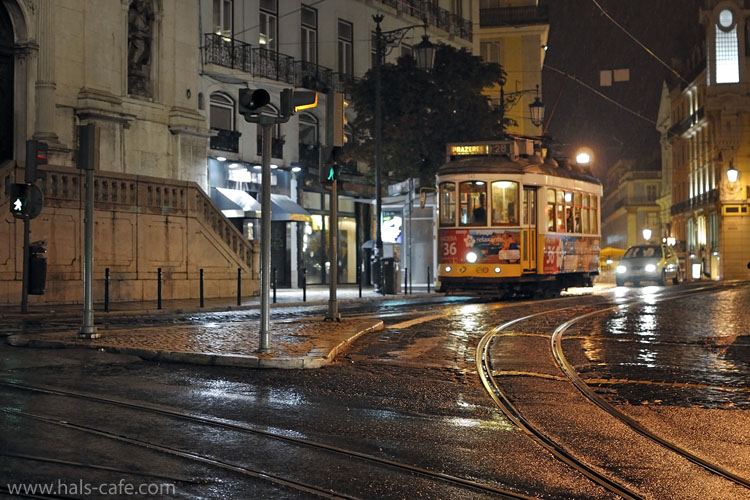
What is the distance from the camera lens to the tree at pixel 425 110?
115 feet

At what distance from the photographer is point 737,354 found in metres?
12.7

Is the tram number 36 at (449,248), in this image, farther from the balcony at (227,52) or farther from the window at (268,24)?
the window at (268,24)

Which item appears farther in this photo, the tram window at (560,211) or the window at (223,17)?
the window at (223,17)

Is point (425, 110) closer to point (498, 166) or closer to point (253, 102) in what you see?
Answer: point (498, 166)

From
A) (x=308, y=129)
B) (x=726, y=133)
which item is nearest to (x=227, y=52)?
(x=308, y=129)

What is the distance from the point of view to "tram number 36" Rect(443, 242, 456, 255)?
79.9ft

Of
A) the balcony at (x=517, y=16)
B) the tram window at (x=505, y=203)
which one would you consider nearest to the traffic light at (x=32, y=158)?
the tram window at (x=505, y=203)

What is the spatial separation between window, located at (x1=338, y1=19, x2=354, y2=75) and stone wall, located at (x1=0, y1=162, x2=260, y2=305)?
Answer: 1357 cm

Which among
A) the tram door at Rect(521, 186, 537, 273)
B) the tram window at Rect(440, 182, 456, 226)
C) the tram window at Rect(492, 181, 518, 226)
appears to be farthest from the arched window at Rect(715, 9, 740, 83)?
the tram window at Rect(440, 182, 456, 226)

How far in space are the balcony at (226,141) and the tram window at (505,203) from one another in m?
11.8

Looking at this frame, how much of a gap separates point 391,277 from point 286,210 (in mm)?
5763

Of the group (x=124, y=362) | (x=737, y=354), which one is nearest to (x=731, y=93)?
(x=737, y=354)

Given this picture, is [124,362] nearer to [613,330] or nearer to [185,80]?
[613,330]

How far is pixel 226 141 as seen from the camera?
3269 centimetres
